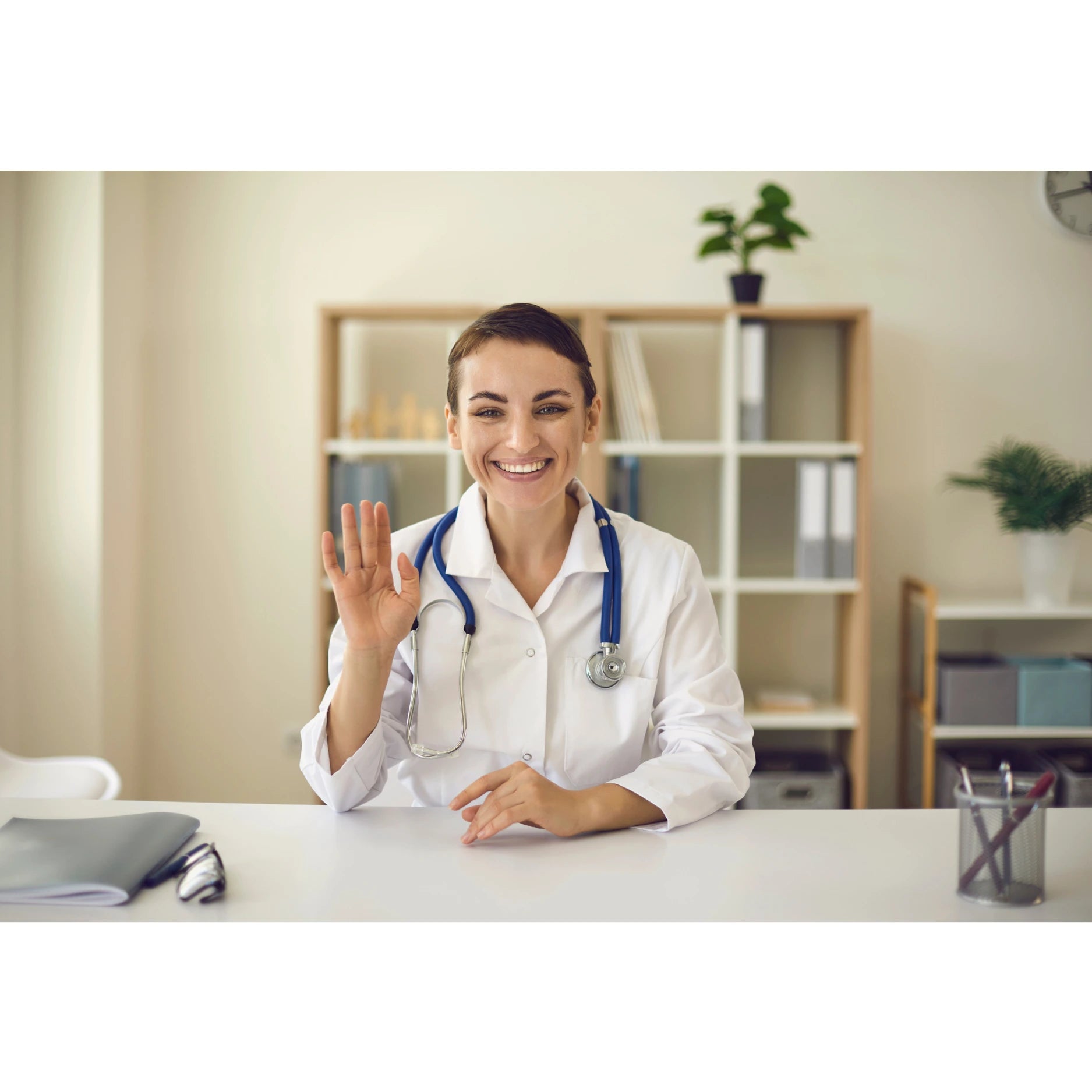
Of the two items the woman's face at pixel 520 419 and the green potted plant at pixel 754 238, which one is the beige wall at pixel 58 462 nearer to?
the green potted plant at pixel 754 238

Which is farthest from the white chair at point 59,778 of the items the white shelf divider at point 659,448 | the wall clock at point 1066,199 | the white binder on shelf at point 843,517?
the wall clock at point 1066,199

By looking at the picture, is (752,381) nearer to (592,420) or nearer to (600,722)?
(592,420)

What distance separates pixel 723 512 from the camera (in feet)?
9.29

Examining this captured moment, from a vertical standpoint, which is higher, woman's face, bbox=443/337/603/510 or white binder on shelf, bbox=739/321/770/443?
white binder on shelf, bbox=739/321/770/443

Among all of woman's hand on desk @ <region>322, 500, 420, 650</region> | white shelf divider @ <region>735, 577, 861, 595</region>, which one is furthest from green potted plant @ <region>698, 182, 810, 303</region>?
woman's hand on desk @ <region>322, 500, 420, 650</region>

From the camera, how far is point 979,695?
2736 millimetres

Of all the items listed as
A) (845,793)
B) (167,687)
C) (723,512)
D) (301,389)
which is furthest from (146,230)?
(845,793)

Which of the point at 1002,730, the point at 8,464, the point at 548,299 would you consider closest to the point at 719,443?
the point at 548,299

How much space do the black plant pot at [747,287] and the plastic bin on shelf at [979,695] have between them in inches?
48.0

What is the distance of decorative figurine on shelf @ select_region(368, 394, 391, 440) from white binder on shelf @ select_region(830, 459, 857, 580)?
134cm

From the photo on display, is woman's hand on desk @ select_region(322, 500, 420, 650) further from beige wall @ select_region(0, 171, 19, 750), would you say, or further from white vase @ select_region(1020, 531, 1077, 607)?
white vase @ select_region(1020, 531, 1077, 607)

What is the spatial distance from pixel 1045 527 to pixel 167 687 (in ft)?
9.09

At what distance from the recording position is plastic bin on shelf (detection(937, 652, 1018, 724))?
2732mm
